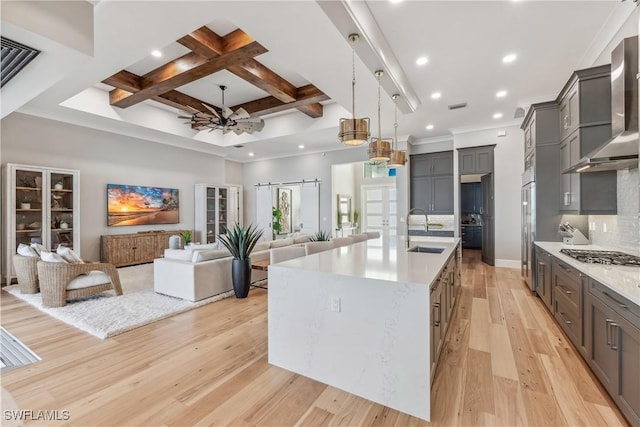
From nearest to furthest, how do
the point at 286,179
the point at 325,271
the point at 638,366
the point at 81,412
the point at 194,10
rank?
the point at 638,366 < the point at 81,412 < the point at 325,271 < the point at 194,10 < the point at 286,179

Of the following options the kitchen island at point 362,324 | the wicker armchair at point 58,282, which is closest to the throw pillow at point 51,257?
the wicker armchair at point 58,282

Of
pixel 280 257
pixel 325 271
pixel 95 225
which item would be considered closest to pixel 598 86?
pixel 325 271

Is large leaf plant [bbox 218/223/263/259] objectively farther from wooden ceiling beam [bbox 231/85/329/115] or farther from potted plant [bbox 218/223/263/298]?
wooden ceiling beam [bbox 231/85/329/115]

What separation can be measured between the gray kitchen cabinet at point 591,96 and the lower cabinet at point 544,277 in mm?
1611

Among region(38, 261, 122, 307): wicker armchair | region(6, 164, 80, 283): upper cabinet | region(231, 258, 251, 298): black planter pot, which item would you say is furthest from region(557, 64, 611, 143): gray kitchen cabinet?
region(6, 164, 80, 283): upper cabinet

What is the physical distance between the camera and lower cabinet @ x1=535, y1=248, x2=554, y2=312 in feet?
11.4

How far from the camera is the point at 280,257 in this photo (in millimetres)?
4211

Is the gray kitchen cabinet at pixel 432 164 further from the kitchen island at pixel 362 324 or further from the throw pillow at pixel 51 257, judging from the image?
the throw pillow at pixel 51 257

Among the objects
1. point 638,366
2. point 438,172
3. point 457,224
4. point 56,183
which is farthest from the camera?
point 438,172

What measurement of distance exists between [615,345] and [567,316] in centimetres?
107

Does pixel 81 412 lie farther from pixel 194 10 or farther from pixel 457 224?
pixel 457 224

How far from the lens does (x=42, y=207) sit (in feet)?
17.2

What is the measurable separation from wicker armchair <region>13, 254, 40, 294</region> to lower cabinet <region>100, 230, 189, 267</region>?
1.70 metres

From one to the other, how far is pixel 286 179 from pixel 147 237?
4.03 meters
